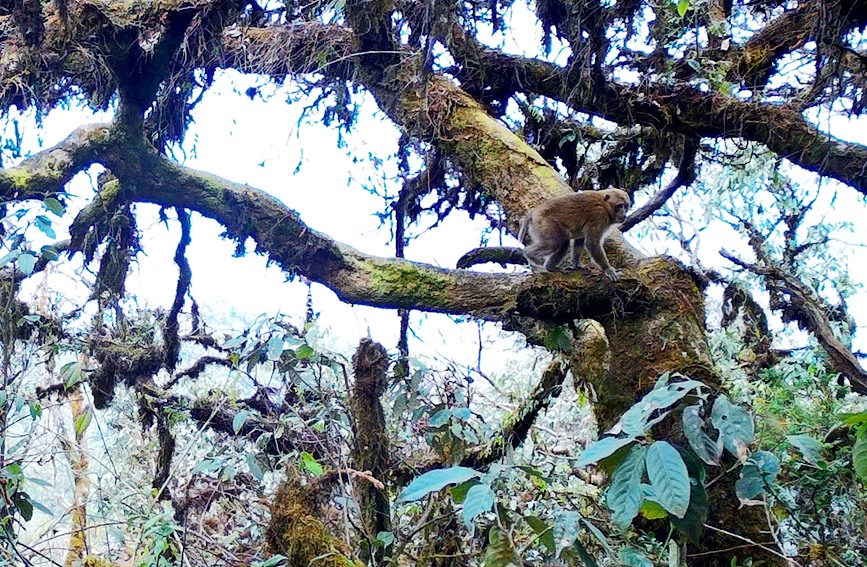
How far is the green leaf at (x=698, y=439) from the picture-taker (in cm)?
205

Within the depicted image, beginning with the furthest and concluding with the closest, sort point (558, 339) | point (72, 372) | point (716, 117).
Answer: point (716, 117) → point (558, 339) → point (72, 372)

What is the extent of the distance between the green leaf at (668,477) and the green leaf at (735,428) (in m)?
0.33

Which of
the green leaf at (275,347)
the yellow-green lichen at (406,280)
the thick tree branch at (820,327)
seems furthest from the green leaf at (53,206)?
the thick tree branch at (820,327)

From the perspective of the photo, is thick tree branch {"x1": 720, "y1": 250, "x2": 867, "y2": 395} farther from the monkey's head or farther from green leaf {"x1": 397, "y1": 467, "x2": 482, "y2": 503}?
green leaf {"x1": 397, "y1": 467, "x2": 482, "y2": 503}

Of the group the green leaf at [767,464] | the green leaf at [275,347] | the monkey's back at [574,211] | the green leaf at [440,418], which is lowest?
the green leaf at [440,418]

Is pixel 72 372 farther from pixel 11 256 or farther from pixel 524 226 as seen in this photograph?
pixel 524 226

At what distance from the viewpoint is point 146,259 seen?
528 cm

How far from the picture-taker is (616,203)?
14.3 ft

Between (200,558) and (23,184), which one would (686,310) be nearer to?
(200,558)

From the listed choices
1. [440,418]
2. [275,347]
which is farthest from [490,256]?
[275,347]

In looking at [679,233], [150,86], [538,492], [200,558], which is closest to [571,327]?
[538,492]

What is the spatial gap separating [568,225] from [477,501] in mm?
2654

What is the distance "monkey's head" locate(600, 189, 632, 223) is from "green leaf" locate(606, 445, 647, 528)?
2689mm

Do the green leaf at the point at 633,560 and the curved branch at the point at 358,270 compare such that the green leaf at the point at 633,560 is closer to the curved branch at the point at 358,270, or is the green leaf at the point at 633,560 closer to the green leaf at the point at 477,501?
the green leaf at the point at 477,501
